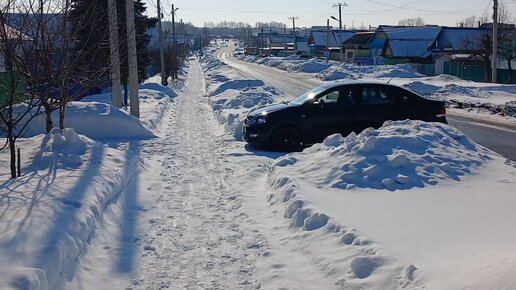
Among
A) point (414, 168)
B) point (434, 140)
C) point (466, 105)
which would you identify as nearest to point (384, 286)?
point (414, 168)

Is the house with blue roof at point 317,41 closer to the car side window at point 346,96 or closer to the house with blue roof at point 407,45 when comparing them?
the house with blue roof at point 407,45

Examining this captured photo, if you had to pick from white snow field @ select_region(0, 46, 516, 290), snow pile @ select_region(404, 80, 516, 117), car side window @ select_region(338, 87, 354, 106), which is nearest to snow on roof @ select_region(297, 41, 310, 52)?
snow pile @ select_region(404, 80, 516, 117)

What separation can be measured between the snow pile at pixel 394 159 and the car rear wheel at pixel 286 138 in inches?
86.2

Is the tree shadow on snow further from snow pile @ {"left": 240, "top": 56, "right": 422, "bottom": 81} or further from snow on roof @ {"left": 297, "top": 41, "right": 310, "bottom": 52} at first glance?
snow on roof @ {"left": 297, "top": 41, "right": 310, "bottom": 52}

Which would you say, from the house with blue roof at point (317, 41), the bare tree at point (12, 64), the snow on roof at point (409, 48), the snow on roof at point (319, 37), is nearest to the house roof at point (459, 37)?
the snow on roof at point (409, 48)

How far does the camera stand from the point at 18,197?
6.67 m

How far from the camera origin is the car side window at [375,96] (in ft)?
40.2

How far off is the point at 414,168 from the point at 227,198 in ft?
8.72

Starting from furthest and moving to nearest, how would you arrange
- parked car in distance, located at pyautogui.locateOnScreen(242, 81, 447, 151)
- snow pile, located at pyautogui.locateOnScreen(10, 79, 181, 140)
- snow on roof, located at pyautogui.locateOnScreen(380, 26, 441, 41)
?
snow on roof, located at pyautogui.locateOnScreen(380, 26, 441, 41) → snow pile, located at pyautogui.locateOnScreen(10, 79, 181, 140) → parked car in distance, located at pyautogui.locateOnScreen(242, 81, 447, 151)

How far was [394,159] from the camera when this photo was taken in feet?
26.5

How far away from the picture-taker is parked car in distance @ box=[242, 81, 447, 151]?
12109 millimetres

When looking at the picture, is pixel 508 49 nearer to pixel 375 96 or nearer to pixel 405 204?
pixel 375 96

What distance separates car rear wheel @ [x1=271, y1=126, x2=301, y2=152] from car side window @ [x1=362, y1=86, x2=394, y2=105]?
1598 mm

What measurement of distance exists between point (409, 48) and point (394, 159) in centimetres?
6342
